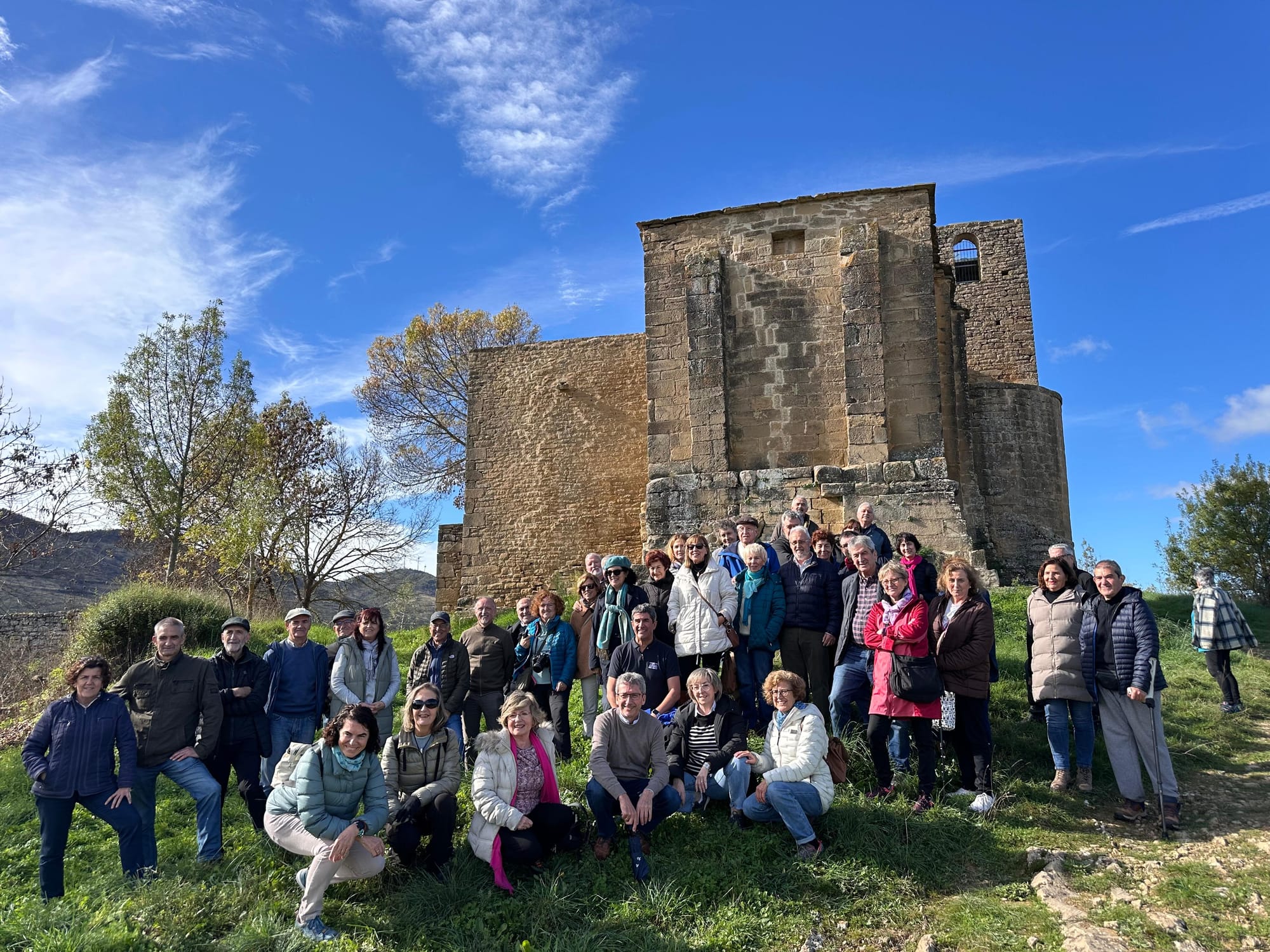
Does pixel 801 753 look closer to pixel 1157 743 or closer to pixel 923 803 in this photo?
pixel 923 803

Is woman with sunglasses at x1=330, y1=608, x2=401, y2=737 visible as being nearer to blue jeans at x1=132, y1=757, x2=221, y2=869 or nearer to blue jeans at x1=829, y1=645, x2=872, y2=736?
blue jeans at x1=132, y1=757, x2=221, y2=869

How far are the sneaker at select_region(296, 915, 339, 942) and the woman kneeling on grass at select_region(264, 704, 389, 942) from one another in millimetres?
57

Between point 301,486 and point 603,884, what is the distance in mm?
19003

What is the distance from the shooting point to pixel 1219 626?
7.87m

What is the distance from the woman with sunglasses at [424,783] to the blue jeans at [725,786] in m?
1.46

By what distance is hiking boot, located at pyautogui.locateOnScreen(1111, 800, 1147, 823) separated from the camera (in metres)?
5.47

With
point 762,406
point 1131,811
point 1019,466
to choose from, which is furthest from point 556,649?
point 1019,466

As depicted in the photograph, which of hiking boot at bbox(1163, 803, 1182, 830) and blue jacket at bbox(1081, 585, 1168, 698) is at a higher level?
blue jacket at bbox(1081, 585, 1168, 698)

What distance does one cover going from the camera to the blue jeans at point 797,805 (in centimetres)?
501

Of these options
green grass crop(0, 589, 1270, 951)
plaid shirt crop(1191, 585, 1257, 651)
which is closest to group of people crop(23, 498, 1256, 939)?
green grass crop(0, 589, 1270, 951)

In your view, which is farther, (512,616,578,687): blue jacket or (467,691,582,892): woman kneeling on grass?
(512,616,578,687): blue jacket

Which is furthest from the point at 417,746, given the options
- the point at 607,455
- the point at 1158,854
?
the point at 607,455

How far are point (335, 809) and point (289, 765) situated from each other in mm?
496

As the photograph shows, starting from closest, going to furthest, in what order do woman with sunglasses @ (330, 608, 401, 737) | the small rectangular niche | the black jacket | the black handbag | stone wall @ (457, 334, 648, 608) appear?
the black handbag < the black jacket < woman with sunglasses @ (330, 608, 401, 737) < the small rectangular niche < stone wall @ (457, 334, 648, 608)
